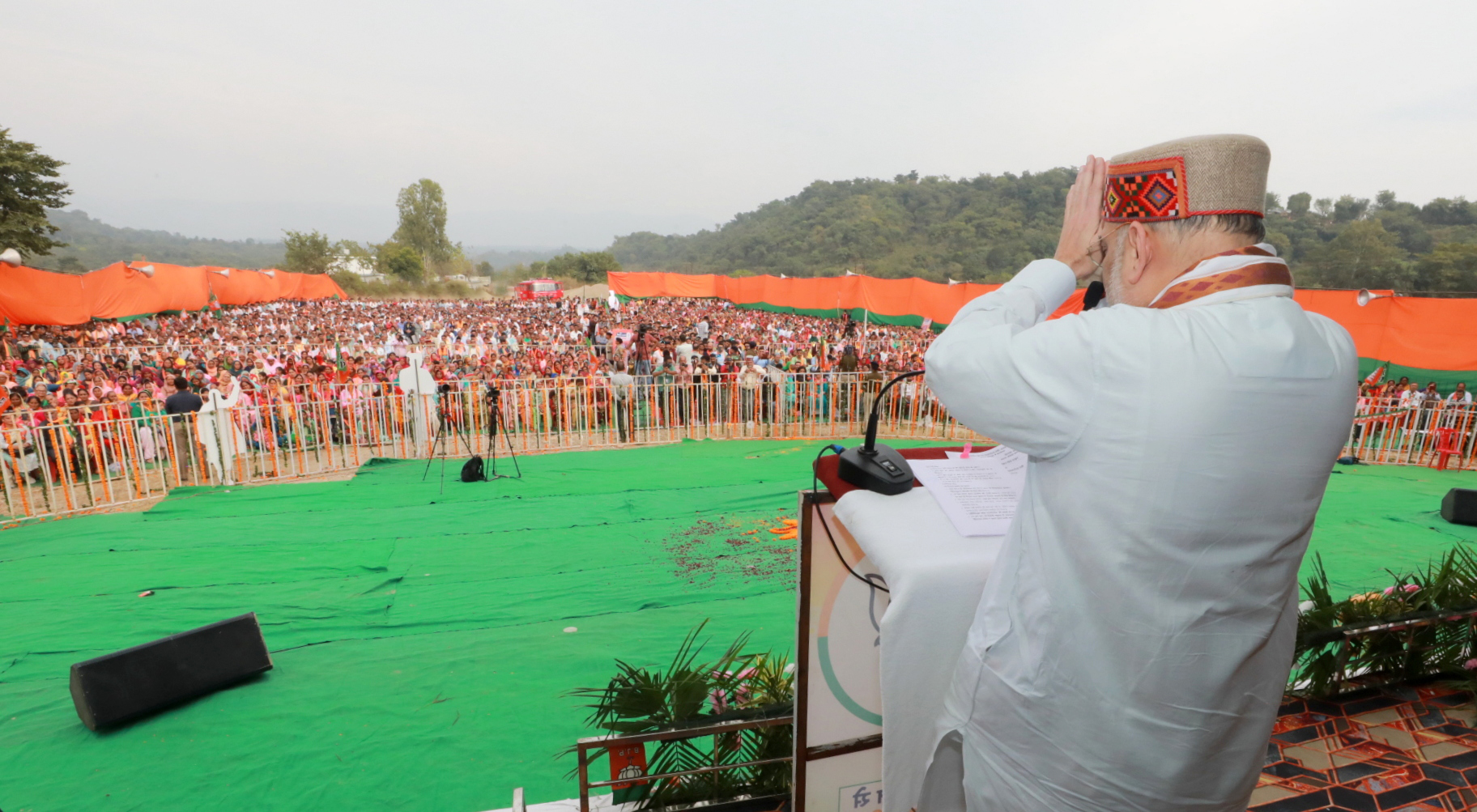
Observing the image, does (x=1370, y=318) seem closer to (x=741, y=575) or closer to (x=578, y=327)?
(x=741, y=575)

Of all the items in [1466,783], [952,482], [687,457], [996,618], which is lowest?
[687,457]

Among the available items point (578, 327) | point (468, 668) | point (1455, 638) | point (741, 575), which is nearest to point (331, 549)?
point (468, 668)

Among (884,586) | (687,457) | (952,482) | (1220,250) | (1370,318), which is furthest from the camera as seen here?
(1370,318)

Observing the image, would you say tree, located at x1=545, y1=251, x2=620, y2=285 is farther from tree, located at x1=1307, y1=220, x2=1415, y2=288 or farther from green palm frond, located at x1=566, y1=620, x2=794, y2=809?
green palm frond, located at x1=566, y1=620, x2=794, y2=809

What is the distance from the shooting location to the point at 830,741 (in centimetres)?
194

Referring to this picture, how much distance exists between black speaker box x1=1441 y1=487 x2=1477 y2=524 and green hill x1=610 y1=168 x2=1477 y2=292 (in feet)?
17.4

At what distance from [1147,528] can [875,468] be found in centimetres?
61

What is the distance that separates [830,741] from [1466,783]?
268 centimetres

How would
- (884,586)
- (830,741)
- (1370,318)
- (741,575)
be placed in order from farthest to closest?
1. (1370,318)
2. (741,575)
3. (830,741)
4. (884,586)

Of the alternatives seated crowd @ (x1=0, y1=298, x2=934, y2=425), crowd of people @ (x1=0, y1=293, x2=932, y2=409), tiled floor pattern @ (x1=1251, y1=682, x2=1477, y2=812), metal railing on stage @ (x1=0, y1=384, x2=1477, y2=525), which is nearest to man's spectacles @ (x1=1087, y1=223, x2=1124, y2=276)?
tiled floor pattern @ (x1=1251, y1=682, x2=1477, y2=812)

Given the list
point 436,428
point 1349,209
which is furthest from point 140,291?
point 1349,209

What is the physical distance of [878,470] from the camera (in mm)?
1492

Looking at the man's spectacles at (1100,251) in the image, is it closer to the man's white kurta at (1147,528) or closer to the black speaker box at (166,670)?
the man's white kurta at (1147,528)

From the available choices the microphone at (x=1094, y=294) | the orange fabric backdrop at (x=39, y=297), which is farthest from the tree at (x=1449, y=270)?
the orange fabric backdrop at (x=39, y=297)
